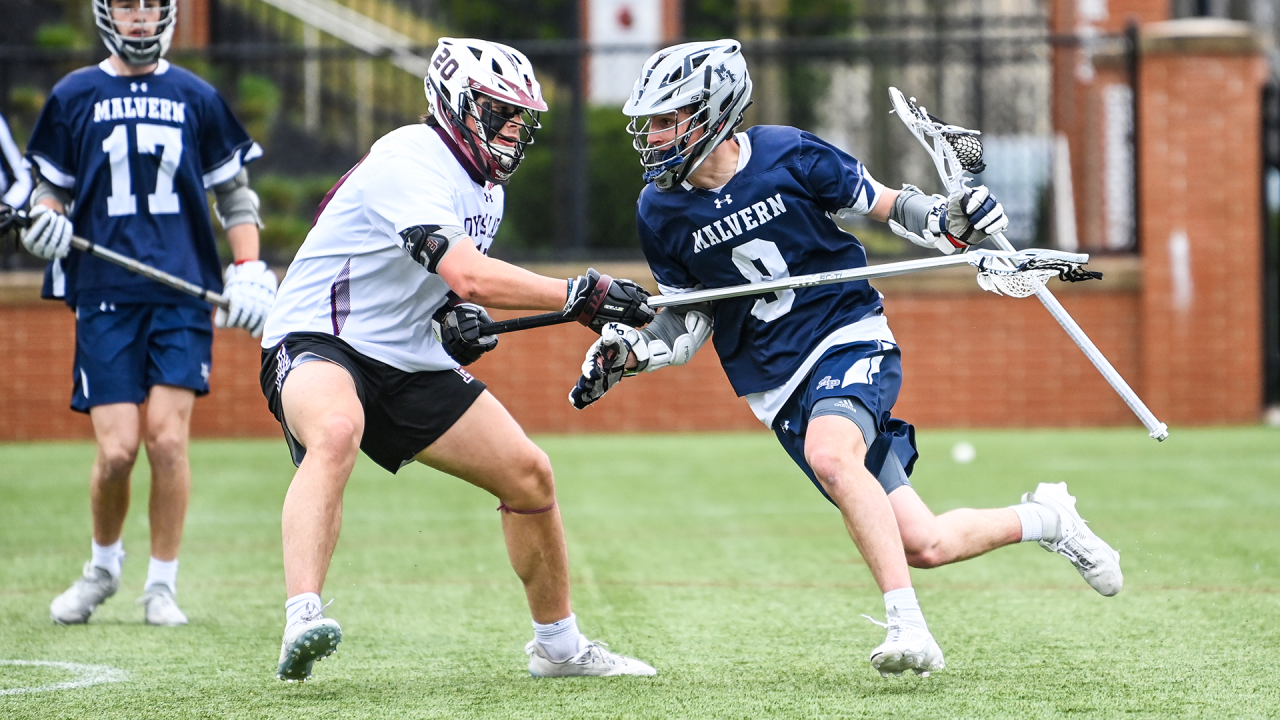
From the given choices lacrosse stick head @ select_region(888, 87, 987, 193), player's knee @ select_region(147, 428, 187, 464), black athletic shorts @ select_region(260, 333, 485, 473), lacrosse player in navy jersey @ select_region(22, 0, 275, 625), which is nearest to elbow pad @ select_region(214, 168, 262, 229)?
lacrosse player in navy jersey @ select_region(22, 0, 275, 625)

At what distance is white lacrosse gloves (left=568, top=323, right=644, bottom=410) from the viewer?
14.7 feet

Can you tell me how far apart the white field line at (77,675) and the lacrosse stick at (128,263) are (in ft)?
4.71

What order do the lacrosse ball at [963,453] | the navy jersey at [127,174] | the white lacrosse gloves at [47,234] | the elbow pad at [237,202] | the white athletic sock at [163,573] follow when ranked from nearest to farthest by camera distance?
1. the white lacrosse gloves at [47,234]
2. the white athletic sock at [163,573]
3. the navy jersey at [127,174]
4. the elbow pad at [237,202]
5. the lacrosse ball at [963,453]

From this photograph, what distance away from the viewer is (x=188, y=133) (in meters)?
5.72

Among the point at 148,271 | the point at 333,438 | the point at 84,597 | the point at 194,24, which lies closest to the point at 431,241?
the point at 333,438

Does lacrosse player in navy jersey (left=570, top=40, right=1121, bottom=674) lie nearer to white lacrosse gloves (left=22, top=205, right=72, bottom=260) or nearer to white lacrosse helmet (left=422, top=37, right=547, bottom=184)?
white lacrosse helmet (left=422, top=37, right=547, bottom=184)

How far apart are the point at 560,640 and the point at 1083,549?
162 cm

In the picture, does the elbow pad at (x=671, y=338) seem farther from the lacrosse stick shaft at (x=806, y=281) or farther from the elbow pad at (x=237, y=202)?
the elbow pad at (x=237, y=202)

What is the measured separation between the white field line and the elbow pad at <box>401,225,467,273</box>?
151 cm

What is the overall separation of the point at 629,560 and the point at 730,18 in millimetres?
9889

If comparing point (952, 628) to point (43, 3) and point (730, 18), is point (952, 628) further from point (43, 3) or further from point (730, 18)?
point (43, 3)

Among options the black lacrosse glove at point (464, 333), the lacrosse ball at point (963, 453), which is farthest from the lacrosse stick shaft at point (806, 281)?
the lacrosse ball at point (963, 453)

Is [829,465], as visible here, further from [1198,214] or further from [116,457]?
[1198,214]

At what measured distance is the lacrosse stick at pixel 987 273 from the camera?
14.7 feet
